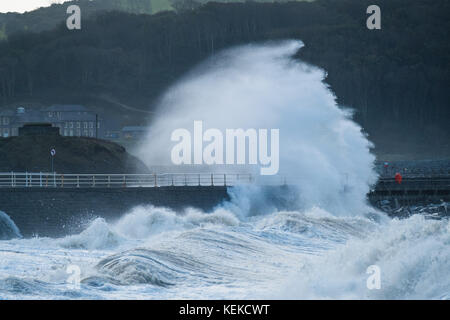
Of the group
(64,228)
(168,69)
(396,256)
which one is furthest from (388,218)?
(168,69)

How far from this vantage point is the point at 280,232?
3234 centimetres

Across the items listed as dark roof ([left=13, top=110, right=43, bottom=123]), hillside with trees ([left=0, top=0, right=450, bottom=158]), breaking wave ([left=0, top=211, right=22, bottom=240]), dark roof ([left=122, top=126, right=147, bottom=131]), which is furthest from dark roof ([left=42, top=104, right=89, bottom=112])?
breaking wave ([left=0, top=211, right=22, bottom=240])

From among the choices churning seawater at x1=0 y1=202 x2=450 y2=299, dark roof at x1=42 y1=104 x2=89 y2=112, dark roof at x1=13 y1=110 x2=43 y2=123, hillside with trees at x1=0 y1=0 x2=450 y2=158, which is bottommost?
churning seawater at x1=0 y1=202 x2=450 y2=299

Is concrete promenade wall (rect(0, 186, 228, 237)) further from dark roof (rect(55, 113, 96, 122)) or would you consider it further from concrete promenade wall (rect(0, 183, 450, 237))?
dark roof (rect(55, 113, 96, 122))

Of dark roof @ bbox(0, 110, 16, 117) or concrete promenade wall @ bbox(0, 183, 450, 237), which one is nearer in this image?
concrete promenade wall @ bbox(0, 183, 450, 237)

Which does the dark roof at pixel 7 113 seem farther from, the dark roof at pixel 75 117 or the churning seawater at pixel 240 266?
the churning seawater at pixel 240 266

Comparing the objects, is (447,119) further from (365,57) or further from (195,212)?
(195,212)

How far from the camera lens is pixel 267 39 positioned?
154 metres

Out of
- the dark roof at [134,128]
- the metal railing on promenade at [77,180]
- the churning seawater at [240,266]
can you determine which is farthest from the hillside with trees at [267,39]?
the churning seawater at [240,266]

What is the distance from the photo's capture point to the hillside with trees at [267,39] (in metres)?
144

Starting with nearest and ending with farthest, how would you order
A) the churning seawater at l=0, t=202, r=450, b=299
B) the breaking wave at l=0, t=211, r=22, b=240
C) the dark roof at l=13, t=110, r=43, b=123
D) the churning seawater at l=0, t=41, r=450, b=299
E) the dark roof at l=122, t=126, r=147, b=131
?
the churning seawater at l=0, t=202, r=450, b=299, the churning seawater at l=0, t=41, r=450, b=299, the breaking wave at l=0, t=211, r=22, b=240, the dark roof at l=13, t=110, r=43, b=123, the dark roof at l=122, t=126, r=147, b=131

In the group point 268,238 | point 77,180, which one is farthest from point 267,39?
point 268,238

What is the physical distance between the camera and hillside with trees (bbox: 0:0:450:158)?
144500mm

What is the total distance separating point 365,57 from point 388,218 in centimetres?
11822
